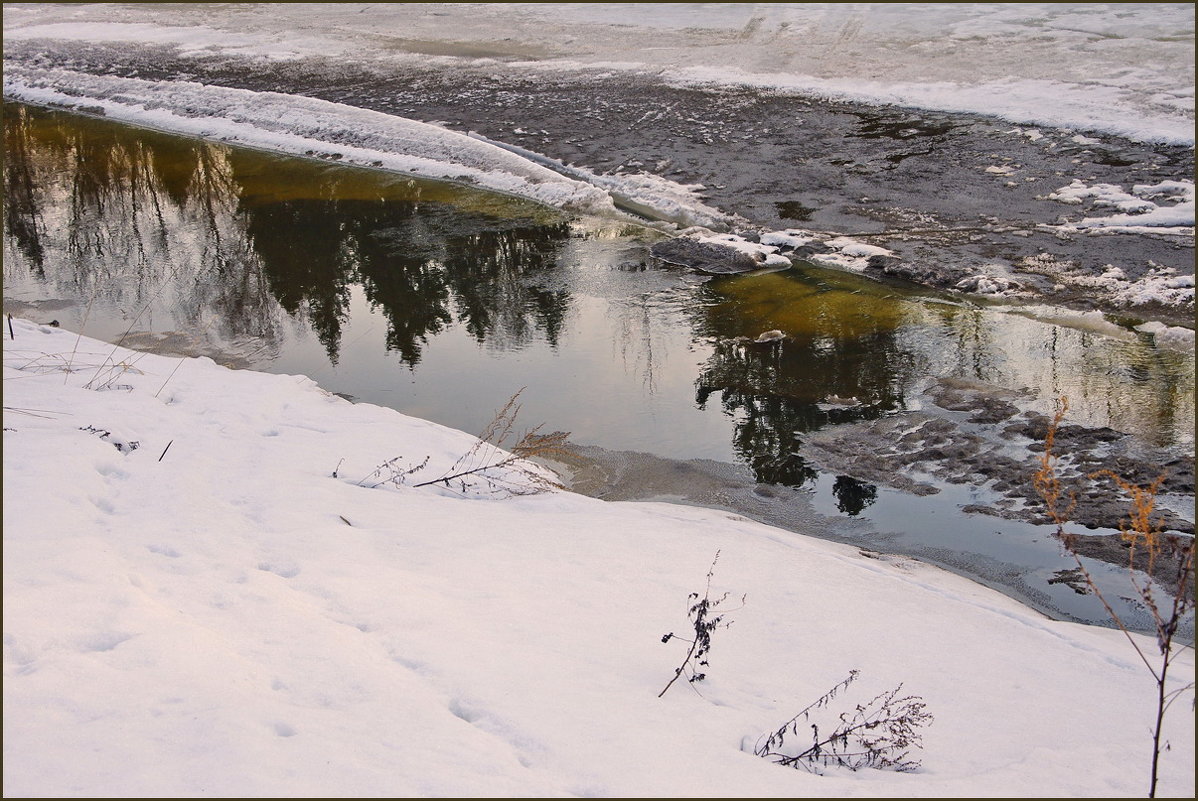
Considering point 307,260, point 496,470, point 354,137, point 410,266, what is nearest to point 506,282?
point 410,266

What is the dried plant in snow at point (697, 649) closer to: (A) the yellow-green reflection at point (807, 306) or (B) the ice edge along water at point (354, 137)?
(A) the yellow-green reflection at point (807, 306)

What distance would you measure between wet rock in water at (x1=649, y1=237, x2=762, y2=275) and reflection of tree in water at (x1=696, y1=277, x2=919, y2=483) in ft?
4.86

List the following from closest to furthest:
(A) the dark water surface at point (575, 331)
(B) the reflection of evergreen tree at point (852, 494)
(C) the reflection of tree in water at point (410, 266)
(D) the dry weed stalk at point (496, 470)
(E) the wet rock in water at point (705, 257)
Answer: (D) the dry weed stalk at point (496, 470), (B) the reflection of evergreen tree at point (852, 494), (A) the dark water surface at point (575, 331), (C) the reflection of tree in water at point (410, 266), (E) the wet rock in water at point (705, 257)

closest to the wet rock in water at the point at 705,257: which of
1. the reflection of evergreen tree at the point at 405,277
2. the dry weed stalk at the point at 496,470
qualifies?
the reflection of evergreen tree at the point at 405,277

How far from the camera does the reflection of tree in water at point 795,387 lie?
272 inches

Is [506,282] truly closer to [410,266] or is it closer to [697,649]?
[410,266]

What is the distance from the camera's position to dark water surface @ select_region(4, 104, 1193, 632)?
676 centimetres

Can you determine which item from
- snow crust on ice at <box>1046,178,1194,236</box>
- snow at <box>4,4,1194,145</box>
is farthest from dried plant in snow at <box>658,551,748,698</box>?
snow at <box>4,4,1194,145</box>

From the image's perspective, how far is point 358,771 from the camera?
289 cm

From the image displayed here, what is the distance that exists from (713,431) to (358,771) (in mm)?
4735

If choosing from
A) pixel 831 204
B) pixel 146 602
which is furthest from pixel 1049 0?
pixel 146 602

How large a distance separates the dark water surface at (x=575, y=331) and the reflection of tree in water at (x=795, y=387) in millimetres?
24

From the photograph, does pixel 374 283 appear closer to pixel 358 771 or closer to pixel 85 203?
pixel 85 203

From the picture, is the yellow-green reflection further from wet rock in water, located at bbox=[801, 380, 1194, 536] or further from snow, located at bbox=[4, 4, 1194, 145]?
snow, located at bbox=[4, 4, 1194, 145]
